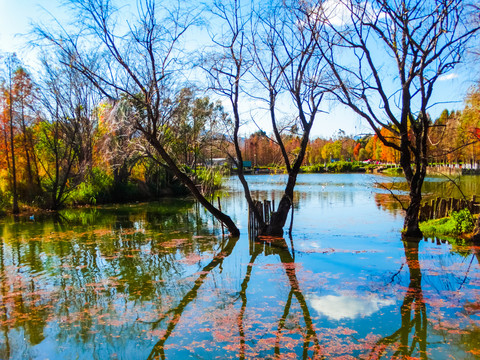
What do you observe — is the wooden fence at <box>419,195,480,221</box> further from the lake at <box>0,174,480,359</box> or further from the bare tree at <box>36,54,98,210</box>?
the bare tree at <box>36,54,98,210</box>

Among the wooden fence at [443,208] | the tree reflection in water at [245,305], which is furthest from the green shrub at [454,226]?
the tree reflection in water at [245,305]

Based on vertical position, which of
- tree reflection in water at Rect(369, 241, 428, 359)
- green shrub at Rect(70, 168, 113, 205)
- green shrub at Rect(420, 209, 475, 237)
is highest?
green shrub at Rect(70, 168, 113, 205)

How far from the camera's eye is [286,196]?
12336 mm

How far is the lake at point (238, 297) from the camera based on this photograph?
5191mm

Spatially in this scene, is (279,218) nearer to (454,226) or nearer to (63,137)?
(454,226)

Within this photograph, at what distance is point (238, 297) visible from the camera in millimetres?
7141

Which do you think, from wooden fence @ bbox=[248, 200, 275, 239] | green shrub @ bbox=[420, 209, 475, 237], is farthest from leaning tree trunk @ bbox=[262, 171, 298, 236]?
green shrub @ bbox=[420, 209, 475, 237]

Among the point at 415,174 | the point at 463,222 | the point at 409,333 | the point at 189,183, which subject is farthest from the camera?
the point at 189,183

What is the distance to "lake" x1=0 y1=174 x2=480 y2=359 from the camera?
17.0 feet

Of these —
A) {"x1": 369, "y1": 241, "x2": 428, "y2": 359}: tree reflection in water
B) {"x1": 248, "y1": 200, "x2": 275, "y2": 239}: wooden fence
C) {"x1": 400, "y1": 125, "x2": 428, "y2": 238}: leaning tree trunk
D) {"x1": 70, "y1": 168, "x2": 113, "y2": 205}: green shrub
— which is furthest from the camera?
{"x1": 70, "y1": 168, "x2": 113, "y2": 205}: green shrub

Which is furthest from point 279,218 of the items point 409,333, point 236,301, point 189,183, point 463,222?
point 409,333

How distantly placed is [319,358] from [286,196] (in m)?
7.79

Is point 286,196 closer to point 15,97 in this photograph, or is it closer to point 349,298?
point 349,298

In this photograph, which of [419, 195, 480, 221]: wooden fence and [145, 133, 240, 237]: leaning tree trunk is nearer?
[145, 133, 240, 237]: leaning tree trunk
